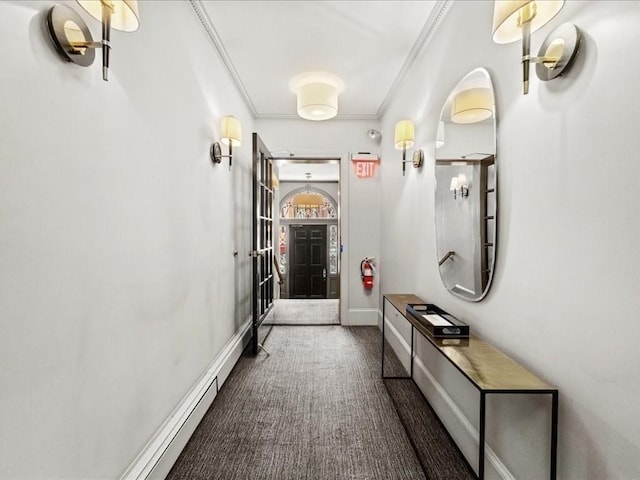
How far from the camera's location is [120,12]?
3.49ft

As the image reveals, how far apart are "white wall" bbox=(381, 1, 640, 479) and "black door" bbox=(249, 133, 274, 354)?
6.72ft

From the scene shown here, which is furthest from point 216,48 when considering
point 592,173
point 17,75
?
point 592,173

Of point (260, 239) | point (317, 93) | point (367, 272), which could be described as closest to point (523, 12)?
point (317, 93)

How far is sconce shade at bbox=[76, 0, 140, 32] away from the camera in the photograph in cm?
100

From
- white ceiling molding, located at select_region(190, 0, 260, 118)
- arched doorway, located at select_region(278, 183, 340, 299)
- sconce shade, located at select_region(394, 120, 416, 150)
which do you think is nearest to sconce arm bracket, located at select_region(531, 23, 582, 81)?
sconce shade, located at select_region(394, 120, 416, 150)

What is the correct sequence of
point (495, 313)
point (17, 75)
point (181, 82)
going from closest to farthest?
point (17, 75) < point (495, 313) < point (181, 82)

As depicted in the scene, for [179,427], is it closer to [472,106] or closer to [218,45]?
[472,106]

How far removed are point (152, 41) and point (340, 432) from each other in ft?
7.61

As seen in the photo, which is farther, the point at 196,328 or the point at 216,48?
the point at 216,48

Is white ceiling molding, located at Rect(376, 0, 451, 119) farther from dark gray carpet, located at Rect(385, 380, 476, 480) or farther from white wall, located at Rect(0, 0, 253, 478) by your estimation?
dark gray carpet, located at Rect(385, 380, 476, 480)

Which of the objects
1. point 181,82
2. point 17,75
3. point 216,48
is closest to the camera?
point 17,75

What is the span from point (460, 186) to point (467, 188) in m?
0.07

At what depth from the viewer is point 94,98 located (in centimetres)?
112

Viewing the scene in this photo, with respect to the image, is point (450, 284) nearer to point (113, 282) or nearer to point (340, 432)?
point (340, 432)
